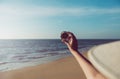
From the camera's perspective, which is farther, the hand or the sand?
the sand

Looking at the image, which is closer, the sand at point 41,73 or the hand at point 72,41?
the hand at point 72,41

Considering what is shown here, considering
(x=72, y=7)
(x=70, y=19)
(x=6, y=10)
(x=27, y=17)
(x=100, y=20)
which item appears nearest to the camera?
(x=6, y=10)

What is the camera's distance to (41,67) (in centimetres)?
246

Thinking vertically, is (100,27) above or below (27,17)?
below

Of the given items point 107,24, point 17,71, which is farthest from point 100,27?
point 17,71

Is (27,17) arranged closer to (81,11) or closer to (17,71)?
(17,71)

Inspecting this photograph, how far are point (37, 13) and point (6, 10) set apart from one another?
0.39 metres

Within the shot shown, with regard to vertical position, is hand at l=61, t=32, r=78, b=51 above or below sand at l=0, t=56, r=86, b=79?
above

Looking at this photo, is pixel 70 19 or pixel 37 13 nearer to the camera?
pixel 37 13

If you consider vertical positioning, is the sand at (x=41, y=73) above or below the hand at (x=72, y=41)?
below

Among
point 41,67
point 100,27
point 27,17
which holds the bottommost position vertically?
point 41,67

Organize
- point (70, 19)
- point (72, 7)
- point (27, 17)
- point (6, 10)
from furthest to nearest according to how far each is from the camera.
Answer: point (70, 19) → point (72, 7) → point (27, 17) → point (6, 10)

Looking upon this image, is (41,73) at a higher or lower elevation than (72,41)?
lower

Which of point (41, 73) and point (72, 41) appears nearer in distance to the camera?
point (72, 41)
